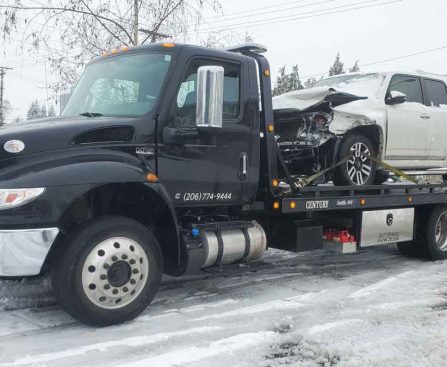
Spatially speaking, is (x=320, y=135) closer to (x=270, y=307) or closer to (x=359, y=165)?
(x=359, y=165)

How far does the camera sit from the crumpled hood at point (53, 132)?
13.2 ft

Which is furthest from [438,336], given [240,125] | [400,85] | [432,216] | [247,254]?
[400,85]

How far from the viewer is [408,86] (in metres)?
7.57

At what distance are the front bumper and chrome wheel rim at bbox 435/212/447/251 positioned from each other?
19.0ft

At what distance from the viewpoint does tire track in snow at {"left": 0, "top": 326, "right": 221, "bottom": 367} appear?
11.8 ft

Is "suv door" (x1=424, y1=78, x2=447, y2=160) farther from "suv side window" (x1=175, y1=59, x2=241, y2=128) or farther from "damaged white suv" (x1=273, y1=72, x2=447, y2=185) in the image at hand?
"suv side window" (x1=175, y1=59, x2=241, y2=128)

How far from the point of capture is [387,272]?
6.79m

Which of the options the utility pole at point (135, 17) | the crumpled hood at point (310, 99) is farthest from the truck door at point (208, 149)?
the utility pole at point (135, 17)

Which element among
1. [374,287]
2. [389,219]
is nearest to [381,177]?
[389,219]

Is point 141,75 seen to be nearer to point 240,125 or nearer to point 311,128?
point 240,125

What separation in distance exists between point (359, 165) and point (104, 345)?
403 cm

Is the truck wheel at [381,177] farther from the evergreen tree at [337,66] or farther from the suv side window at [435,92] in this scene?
the evergreen tree at [337,66]

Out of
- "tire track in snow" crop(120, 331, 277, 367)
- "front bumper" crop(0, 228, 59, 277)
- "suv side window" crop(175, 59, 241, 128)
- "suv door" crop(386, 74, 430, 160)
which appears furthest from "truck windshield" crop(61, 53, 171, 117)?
"suv door" crop(386, 74, 430, 160)

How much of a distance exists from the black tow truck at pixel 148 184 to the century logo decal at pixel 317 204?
0.5 inches
